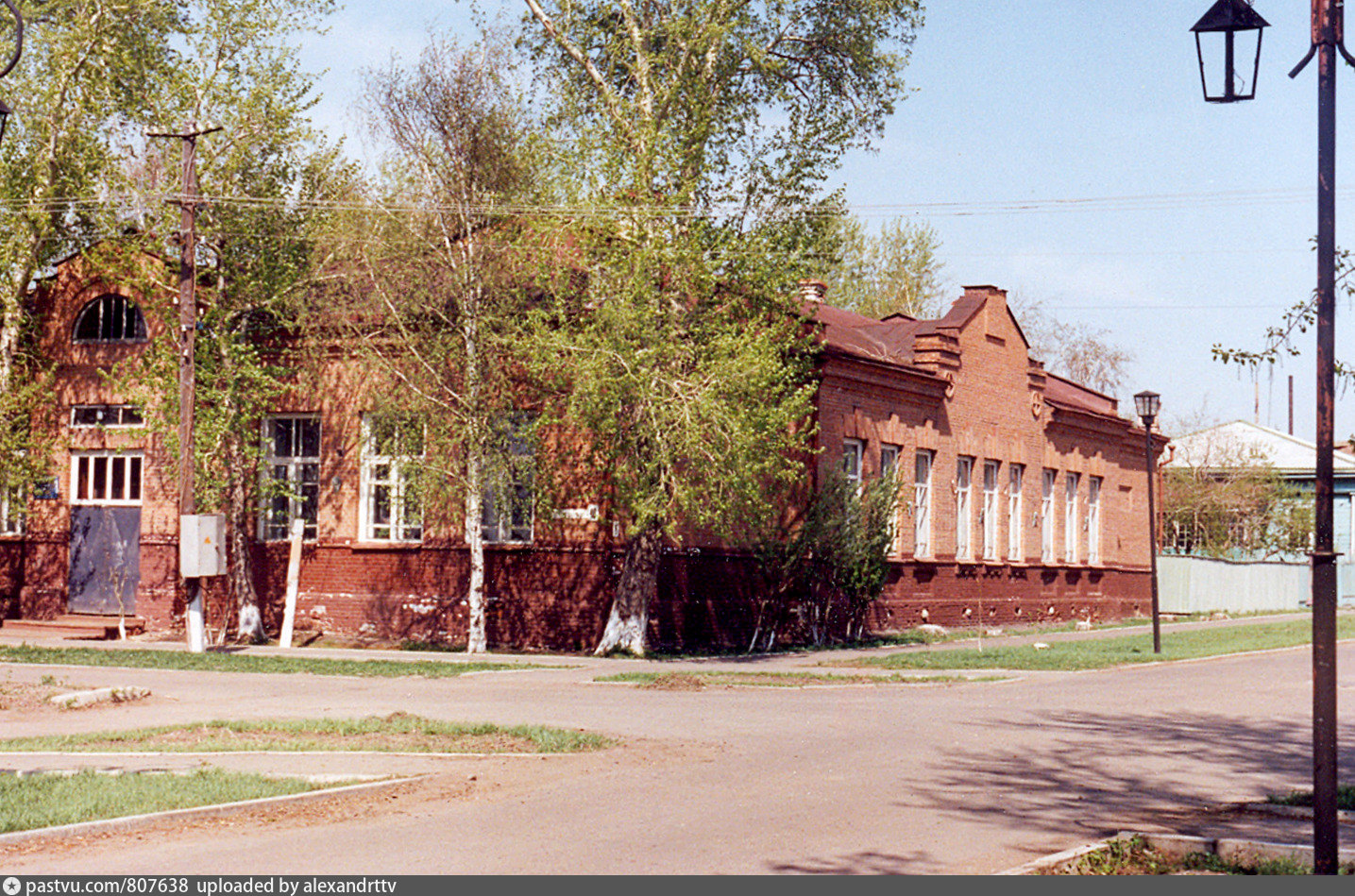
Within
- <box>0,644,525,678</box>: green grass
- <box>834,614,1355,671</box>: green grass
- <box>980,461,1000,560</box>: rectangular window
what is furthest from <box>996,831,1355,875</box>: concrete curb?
<box>980,461,1000,560</box>: rectangular window

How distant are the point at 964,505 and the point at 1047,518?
5.57 meters

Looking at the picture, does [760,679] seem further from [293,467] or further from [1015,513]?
[1015,513]

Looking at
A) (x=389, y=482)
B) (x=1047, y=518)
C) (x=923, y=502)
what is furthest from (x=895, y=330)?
(x=389, y=482)

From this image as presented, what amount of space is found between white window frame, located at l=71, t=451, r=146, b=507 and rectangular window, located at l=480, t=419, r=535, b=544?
25.8 ft

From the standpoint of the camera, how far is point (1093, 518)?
145 ft

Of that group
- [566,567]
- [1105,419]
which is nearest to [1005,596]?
[1105,419]

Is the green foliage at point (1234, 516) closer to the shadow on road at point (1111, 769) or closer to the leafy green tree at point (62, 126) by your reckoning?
the leafy green tree at point (62, 126)

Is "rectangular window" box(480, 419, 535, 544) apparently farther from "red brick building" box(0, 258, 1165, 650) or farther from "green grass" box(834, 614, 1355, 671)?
"green grass" box(834, 614, 1355, 671)

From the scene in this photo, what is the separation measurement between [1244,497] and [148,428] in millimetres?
43410

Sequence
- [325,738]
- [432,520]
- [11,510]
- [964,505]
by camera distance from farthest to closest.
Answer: [964,505], [11,510], [432,520], [325,738]

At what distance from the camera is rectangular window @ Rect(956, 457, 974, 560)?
36406 millimetres

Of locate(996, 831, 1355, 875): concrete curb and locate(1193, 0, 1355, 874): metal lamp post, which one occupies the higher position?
locate(1193, 0, 1355, 874): metal lamp post

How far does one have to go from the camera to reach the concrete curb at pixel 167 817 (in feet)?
28.1

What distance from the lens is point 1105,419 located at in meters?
43.8
